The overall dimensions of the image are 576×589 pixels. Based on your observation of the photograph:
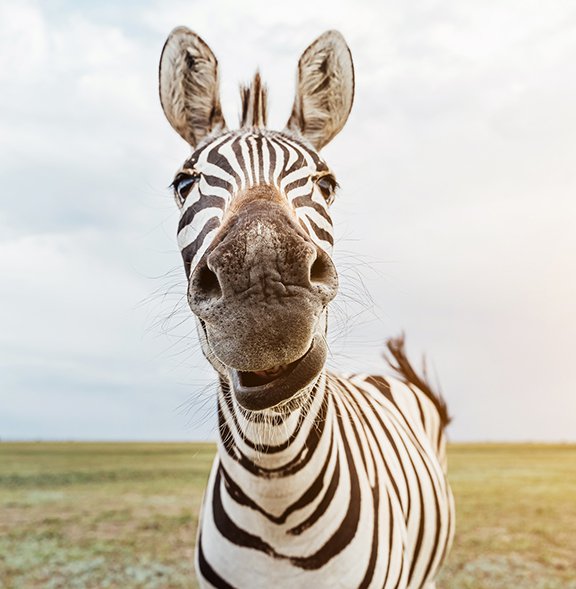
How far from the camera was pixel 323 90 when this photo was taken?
3346mm

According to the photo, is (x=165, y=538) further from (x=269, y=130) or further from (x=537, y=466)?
(x=537, y=466)

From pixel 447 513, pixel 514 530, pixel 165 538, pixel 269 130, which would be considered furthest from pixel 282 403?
pixel 514 530

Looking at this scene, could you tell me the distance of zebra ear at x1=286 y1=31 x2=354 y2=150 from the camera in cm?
324

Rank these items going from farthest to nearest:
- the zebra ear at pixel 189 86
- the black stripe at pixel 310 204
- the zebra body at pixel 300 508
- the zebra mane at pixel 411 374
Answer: the zebra mane at pixel 411 374
the zebra ear at pixel 189 86
the zebra body at pixel 300 508
the black stripe at pixel 310 204

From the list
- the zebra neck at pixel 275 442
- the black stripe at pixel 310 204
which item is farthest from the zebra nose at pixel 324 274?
the zebra neck at pixel 275 442

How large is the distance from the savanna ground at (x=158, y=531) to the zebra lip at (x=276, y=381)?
805mm

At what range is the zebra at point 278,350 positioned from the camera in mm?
2039

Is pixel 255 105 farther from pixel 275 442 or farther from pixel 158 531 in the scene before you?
pixel 158 531

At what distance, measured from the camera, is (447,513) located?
4.91 m

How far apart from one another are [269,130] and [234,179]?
62 centimetres

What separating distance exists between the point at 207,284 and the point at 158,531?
38.5 ft

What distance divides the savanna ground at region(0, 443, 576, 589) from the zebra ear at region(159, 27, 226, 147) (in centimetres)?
169

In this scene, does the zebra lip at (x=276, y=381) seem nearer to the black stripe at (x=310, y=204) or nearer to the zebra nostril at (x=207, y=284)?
the zebra nostril at (x=207, y=284)

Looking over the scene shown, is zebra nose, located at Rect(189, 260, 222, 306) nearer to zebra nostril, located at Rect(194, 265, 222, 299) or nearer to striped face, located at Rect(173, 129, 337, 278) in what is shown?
zebra nostril, located at Rect(194, 265, 222, 299)
